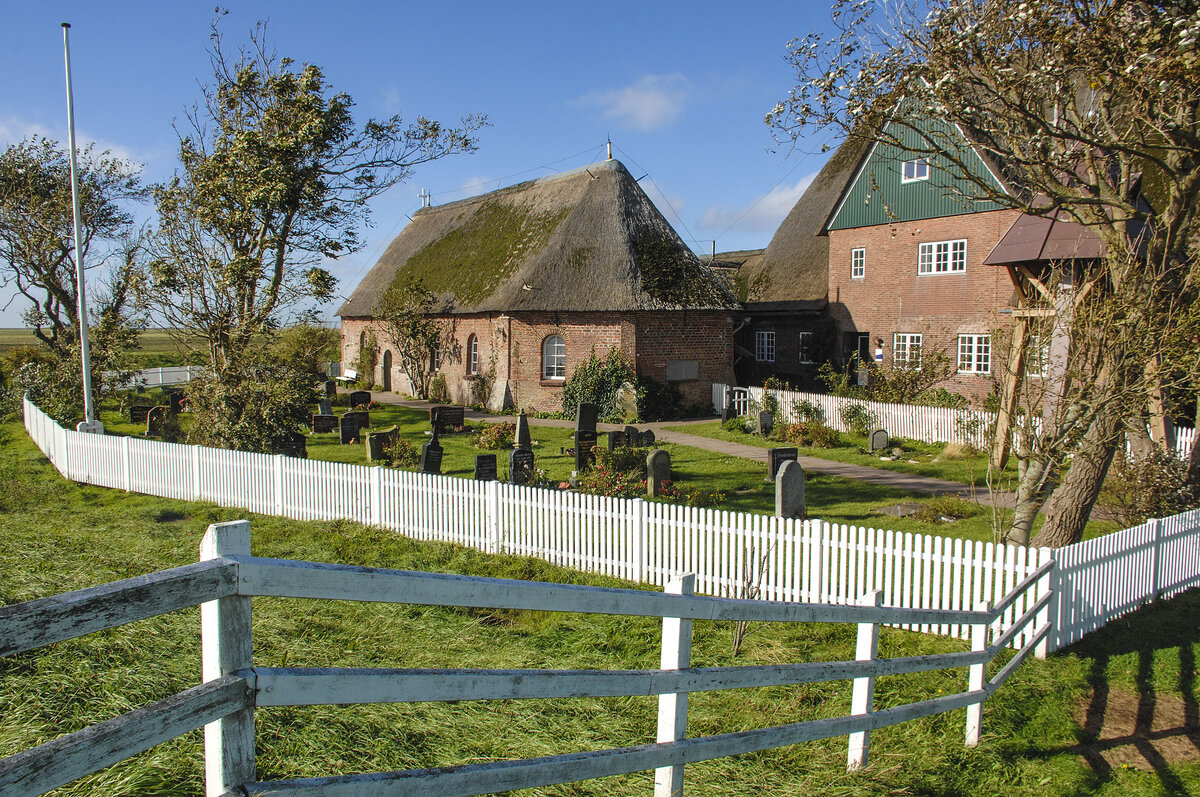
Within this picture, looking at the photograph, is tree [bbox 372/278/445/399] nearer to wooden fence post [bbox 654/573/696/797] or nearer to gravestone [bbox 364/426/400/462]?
gravestone [bbox 364/426/400/462]

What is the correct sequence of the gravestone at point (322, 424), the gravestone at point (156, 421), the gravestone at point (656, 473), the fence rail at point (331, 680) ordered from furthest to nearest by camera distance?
the gravestone at point (322, 424) < the gravestone at point (156, 421) < the gravestone at point (656, 473) < the fence rail at point (331, 680)

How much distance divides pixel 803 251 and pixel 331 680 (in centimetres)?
3233

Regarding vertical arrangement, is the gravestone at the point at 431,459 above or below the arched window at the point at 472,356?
below

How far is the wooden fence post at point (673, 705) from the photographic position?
302 centimetres

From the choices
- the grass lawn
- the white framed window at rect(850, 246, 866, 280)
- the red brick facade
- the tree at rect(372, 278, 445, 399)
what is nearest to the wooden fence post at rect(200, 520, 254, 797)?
the grass lawn

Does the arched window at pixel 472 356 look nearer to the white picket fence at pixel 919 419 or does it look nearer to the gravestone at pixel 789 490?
the white picket fence at pixel 919 419

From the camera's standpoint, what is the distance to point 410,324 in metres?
29.7

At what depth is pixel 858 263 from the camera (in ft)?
89.9

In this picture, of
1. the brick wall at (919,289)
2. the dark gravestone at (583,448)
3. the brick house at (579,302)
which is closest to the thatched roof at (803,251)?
the brick wall at (919,289)

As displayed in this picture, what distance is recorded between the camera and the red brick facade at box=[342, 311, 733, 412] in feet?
80.3

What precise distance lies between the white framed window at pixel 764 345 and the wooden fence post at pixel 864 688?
2722 cm

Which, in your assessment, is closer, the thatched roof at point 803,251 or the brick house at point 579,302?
the brick house at point 579,302

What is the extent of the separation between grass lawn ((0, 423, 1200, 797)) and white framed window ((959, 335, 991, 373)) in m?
15.4

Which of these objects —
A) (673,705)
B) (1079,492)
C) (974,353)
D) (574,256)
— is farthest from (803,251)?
(673,705)
